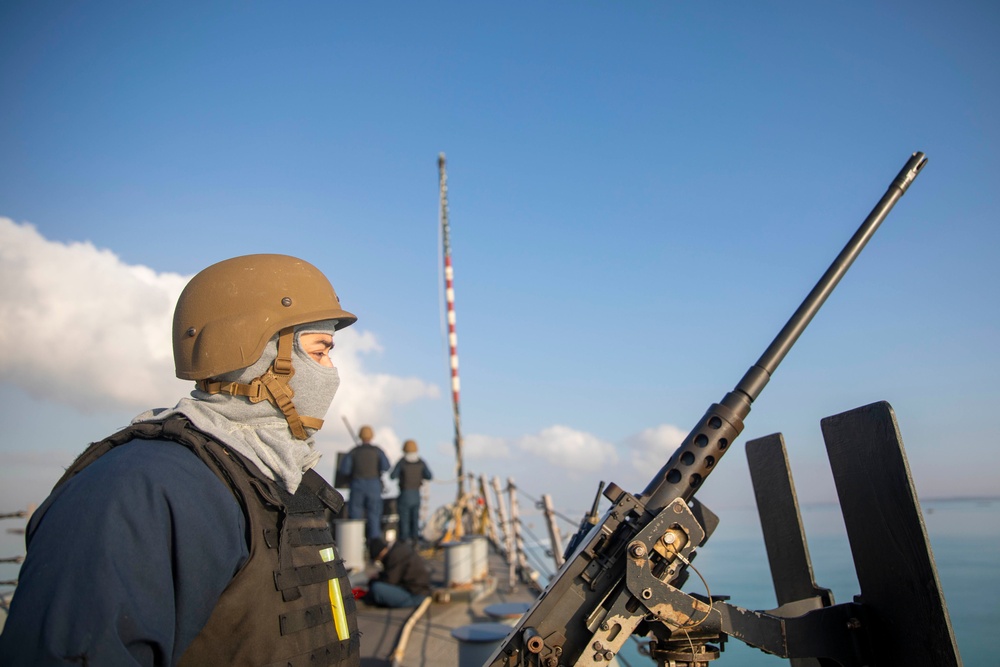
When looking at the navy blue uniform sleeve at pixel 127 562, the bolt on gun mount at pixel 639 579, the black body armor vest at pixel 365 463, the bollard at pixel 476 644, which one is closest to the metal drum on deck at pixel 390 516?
the black body armor vest at pixel 365 463

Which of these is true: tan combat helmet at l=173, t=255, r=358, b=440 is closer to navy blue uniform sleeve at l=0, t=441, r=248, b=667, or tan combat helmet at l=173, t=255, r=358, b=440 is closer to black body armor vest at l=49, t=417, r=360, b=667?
black body armor vest at l=49, t=417, r=360, b=667

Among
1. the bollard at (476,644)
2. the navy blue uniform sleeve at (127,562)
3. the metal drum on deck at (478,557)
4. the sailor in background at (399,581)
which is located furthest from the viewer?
the metal drum on deck at (478,557)

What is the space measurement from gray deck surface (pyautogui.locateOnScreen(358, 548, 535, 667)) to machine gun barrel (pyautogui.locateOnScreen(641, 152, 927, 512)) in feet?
11.5

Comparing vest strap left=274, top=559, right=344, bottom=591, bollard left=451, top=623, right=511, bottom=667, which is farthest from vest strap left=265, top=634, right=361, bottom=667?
bollard left=451, top=623, right=511, bottom=667

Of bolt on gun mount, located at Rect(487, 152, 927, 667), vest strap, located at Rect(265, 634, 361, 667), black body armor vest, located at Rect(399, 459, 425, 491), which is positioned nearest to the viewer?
vest strap, located at Rect(265, 634, 361, 667)

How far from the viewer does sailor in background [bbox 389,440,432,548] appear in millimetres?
11320

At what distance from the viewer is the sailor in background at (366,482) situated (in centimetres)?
1048

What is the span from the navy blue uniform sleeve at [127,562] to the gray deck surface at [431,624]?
4326 millimetres

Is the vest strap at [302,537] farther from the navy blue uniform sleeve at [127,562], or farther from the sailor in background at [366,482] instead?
the sailor in background at [366,482]

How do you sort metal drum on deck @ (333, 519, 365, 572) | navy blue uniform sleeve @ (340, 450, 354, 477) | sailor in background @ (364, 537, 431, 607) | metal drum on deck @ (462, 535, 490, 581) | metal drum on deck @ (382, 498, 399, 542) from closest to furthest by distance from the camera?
sailor in background @ (364, 537, 431, 607)
metal drum on deck @ (462, 535, 490, 581)
metal drum on deck @ (333, 519, 365, 572)
navy blue uniform sleeve @ (340, 450, 354, 477)
metal drum on deck @ (382, 498, 399, 542)

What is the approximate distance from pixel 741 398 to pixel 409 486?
9334 millimetres

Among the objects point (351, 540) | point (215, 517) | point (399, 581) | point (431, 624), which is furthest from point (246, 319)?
point (351, 540)

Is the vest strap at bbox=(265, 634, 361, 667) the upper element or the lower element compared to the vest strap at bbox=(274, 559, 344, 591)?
lower

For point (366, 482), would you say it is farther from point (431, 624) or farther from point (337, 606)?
point (337, 606)
